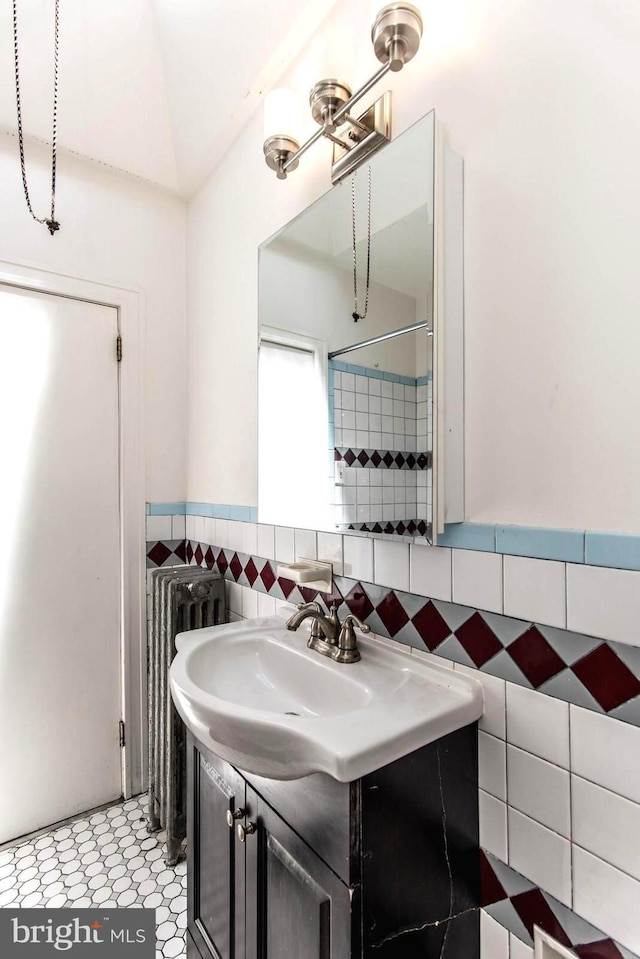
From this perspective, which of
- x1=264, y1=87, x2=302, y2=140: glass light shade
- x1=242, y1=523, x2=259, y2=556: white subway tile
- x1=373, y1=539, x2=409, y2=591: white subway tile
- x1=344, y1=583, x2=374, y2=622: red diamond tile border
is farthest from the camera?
x1=242, y1=523, x2=259, y2=556: white subway tile

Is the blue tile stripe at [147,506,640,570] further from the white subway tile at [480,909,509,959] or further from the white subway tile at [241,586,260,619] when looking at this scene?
the white subway tile at [241,586,260,619]

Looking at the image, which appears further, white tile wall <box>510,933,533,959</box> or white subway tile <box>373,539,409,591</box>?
white subway tile <box>373,539,409,591</box>

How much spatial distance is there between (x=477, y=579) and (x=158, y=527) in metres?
1.41

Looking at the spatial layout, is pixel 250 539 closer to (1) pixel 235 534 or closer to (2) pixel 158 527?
(1) pixel 235 534

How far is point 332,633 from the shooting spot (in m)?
1.07

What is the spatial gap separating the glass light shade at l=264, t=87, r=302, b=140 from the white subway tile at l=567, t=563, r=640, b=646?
1.24 meters

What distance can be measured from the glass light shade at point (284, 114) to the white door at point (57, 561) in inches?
36.6

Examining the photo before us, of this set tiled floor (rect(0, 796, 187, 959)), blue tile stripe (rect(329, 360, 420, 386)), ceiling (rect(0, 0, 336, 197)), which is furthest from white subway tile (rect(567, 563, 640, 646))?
ceiling (rect(0, 0, 336, 197))

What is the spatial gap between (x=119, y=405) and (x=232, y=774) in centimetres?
136

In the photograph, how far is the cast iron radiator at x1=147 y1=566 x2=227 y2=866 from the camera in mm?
1538

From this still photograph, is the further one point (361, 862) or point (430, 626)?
point (430, 626)
